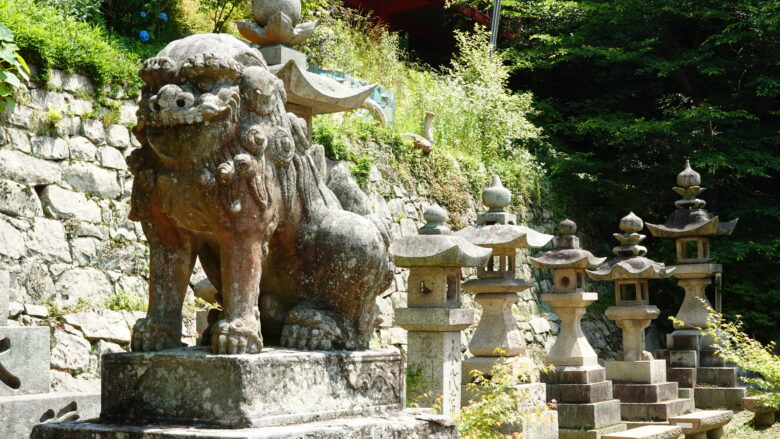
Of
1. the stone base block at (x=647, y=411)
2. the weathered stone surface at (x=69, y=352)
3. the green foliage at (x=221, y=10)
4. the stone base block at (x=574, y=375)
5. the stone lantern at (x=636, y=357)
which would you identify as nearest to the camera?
the weathered stone surface at (x=69, y=352)

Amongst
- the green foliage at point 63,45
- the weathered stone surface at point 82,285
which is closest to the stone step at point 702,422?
the weathered stone surface at point 82,285

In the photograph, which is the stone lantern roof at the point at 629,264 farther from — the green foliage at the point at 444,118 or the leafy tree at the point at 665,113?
the leafy tree at the point at 665,113

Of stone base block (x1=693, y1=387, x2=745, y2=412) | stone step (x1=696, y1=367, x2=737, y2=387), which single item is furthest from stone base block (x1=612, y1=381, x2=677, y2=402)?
stone step (x1=696, y1=367, x2=737, y2=387)

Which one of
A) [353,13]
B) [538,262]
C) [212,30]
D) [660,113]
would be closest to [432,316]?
[538,262]

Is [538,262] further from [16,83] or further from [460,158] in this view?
[16,83]

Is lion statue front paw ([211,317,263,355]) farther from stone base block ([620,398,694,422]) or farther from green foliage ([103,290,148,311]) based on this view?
stone base block ([620,398,694,422])

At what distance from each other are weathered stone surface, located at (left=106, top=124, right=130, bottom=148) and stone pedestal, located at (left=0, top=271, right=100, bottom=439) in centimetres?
412

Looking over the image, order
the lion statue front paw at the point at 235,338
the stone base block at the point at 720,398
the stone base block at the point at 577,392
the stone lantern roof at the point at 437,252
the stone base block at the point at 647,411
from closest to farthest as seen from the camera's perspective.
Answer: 1. the lion statue front paw at the point at 235,338
2. the stone lantern roof at the point at 437,252
3. the stone base block at the point at 577,392
4. the stone base block at the point at 647,411
5. the stone base block at the point at 720,398

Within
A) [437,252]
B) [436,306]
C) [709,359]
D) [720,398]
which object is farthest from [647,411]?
[437,252]

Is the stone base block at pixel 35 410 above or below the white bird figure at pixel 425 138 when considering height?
below

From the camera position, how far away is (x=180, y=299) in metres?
3.10

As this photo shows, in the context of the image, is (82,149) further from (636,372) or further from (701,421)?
(701,421)

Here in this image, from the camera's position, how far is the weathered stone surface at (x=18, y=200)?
7.29 meters

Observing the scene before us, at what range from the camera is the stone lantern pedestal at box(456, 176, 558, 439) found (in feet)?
26.6
